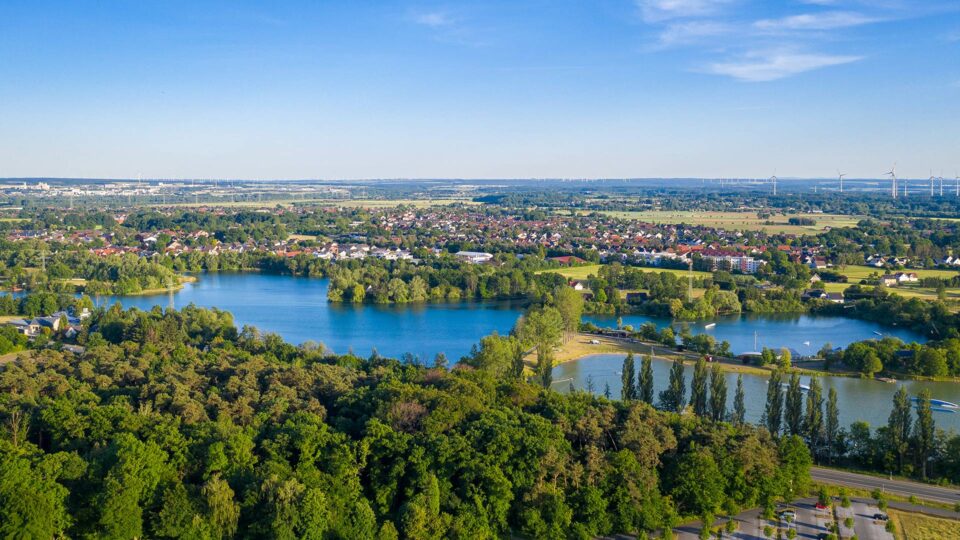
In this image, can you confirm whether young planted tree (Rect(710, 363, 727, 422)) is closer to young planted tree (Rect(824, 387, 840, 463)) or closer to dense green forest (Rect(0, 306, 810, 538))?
young planted tree (Rect(824, 387, 840, 463))

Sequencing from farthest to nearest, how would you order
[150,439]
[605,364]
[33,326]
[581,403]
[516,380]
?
1. [33,326]
2. [605,364]
3. [516,380]
4. [581,403]
5. [150,439]

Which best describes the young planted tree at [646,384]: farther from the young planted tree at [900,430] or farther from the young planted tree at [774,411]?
the young planted tree at [900,430]

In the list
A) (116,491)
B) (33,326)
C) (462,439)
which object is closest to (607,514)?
(462,439)

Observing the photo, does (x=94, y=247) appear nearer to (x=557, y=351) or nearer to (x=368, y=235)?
(x=368, y=235)

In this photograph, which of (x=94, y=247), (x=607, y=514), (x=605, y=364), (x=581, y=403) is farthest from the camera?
(x=94, y=247)

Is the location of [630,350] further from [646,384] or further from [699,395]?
[699,395]

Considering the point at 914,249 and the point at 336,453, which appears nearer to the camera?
the point at 336,453

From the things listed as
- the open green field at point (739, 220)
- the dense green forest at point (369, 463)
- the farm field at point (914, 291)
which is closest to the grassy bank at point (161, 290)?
the dense green forest at point (369, 463)

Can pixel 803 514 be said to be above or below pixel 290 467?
below

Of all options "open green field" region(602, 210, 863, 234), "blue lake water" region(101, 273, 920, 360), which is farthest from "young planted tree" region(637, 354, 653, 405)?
"open green field" region(602, 210, 863, 234)
